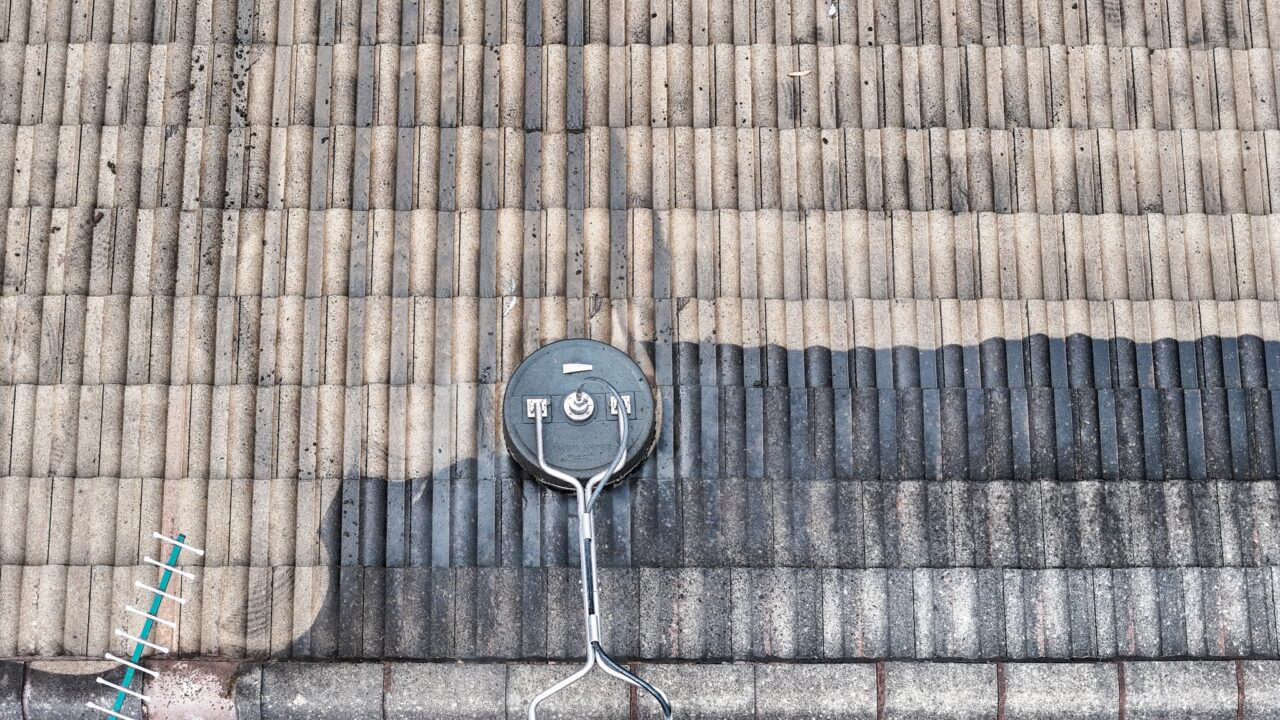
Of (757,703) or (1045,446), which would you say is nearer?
(757,703)

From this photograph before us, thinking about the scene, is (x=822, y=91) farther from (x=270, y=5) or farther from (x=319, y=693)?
(x=319, y=693)

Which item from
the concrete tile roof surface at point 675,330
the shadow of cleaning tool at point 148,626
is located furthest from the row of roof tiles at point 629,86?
the shadow of cleaning tool at point 148,626

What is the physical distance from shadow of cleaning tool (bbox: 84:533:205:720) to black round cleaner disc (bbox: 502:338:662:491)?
2.65m

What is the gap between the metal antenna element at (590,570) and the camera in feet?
19.0

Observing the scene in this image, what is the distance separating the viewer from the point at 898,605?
712cm

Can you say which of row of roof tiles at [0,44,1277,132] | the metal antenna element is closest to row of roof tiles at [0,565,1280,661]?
the metal antenna element

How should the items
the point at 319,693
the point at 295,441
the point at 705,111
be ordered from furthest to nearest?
the point at 705,111, the point at 295,441, the point at 319,693

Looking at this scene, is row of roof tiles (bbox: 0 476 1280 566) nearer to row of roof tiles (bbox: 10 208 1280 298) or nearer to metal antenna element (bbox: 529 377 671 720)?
metal antenna element (bbox: 529 377 671 720)

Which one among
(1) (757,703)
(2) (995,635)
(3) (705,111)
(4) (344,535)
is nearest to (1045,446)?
(2) (995,635)

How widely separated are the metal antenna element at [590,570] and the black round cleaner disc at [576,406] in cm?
9

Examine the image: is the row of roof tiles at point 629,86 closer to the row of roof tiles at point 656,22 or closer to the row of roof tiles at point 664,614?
the row of roof tiles at point 656,22

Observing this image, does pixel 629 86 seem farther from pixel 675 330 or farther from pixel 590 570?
pixel 590 570

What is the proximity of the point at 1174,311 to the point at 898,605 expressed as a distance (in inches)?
131

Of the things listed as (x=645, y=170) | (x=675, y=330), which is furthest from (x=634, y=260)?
(x=645, y=170)
